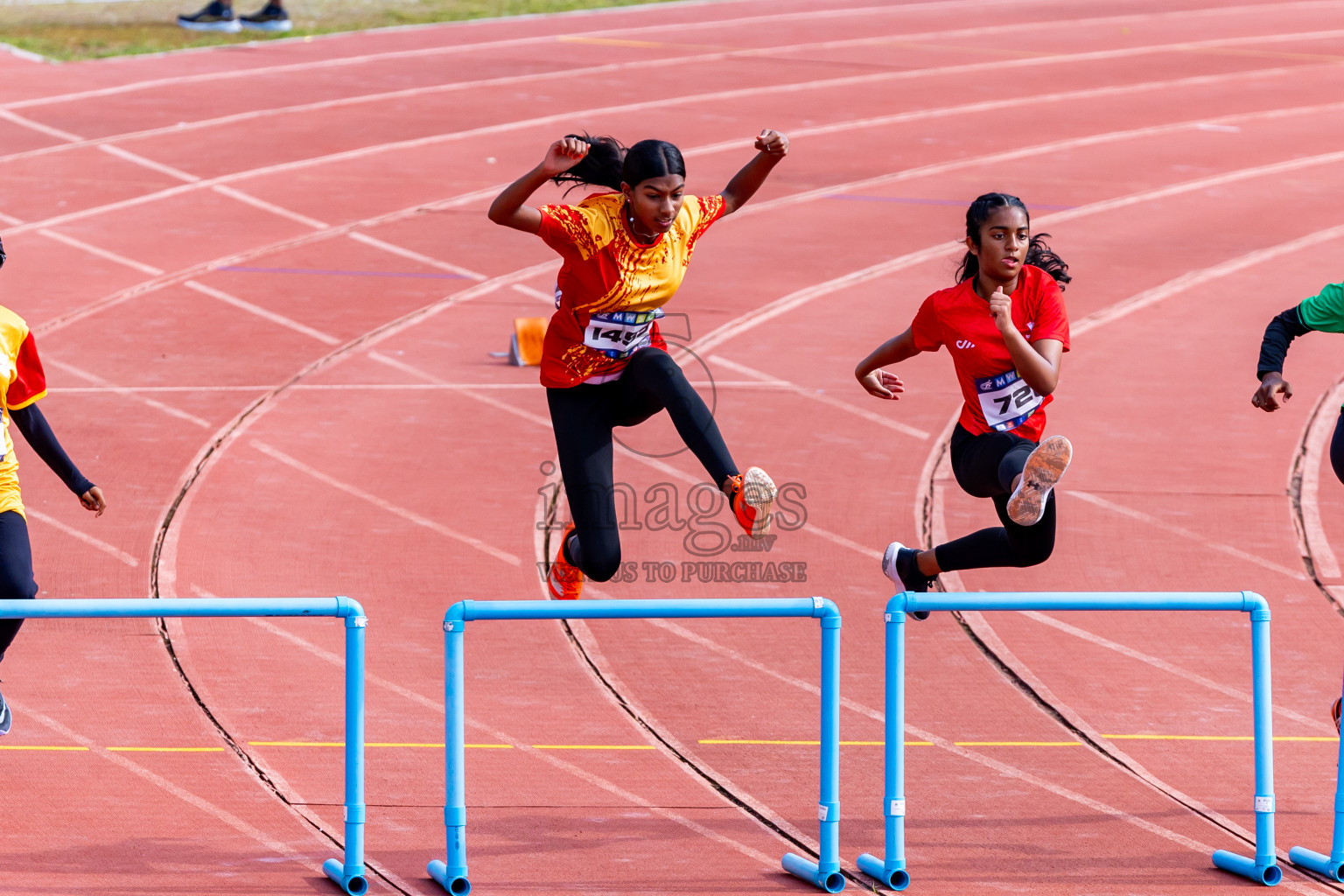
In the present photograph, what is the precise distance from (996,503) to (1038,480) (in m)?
0.43

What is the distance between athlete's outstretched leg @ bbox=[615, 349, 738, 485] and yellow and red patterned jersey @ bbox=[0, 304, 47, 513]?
2.12m

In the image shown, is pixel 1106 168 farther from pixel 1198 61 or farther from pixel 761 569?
pixel 761 569

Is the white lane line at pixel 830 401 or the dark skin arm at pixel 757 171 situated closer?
the dark skin arm at pixel 757 171

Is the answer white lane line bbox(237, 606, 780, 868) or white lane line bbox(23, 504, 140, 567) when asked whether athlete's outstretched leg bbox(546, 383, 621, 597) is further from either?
white lane line bbox(23, 504, 140, 567)

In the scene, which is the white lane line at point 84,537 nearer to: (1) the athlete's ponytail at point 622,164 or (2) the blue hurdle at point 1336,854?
(1) the athlete's ponytail at point 622,164

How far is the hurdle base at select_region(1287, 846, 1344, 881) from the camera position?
5742 millimetres

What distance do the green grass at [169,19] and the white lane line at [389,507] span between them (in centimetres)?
1305

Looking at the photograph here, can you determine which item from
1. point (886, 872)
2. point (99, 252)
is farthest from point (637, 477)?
point (99, 252)

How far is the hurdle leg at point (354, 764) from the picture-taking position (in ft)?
17.6

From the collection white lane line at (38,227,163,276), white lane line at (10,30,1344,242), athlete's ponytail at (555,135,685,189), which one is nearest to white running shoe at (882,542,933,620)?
athlete's ponytail at (555,135,685,189)

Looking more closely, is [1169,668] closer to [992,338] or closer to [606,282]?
[992,338]

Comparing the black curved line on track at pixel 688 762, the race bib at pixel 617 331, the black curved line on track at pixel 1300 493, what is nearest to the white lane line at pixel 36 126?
the black curved line on track at pixel 688 762

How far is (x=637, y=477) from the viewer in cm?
1025

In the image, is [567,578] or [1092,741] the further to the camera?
[1092,741]
